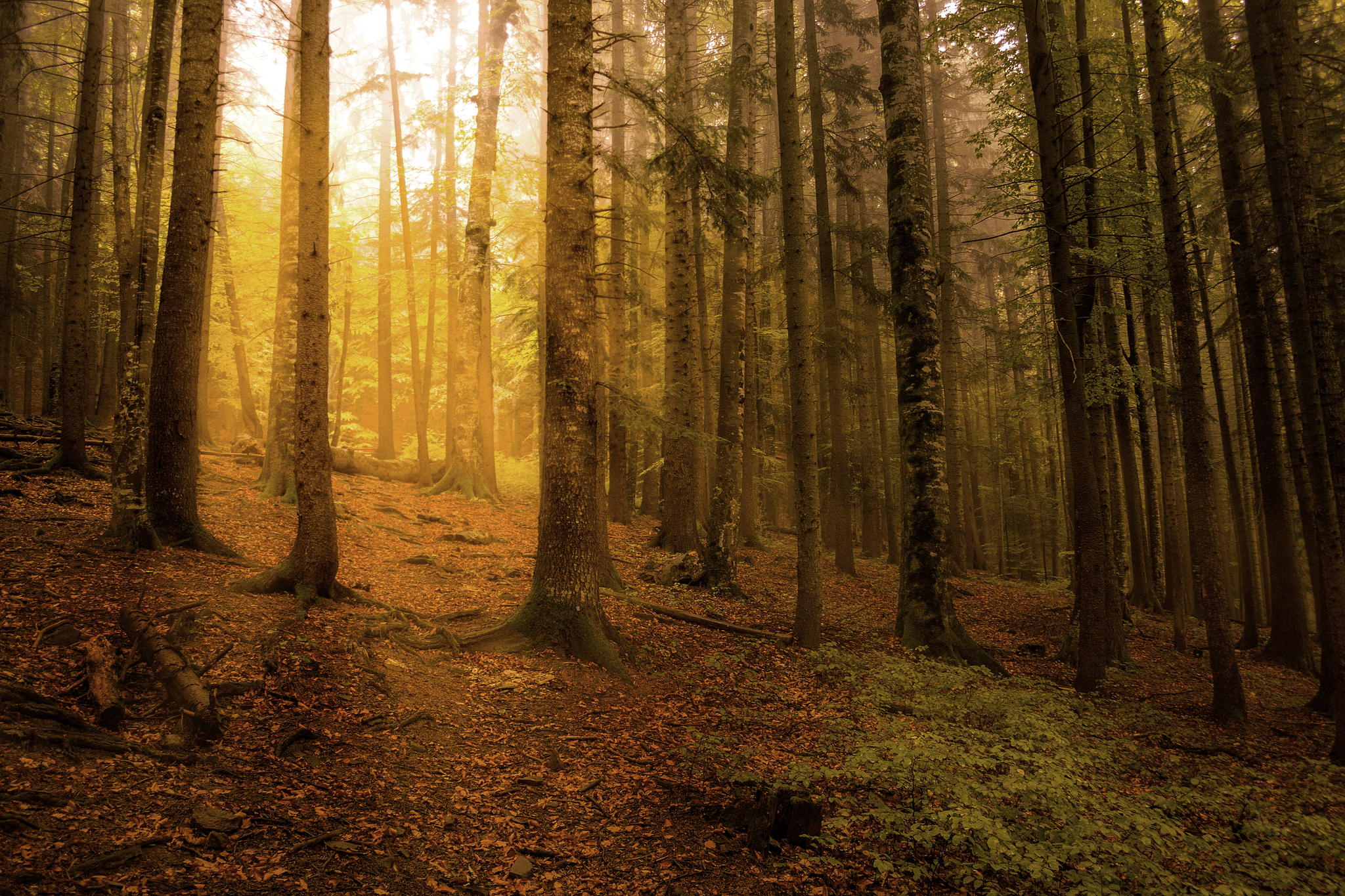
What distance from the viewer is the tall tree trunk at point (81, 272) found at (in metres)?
10.1

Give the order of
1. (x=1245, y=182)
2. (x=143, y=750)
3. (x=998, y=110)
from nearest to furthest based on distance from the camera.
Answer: (x=143, y=750) → (x=1245, y=182) → (x=998, y=110)

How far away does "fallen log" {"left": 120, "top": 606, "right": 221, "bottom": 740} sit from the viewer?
15.0ft

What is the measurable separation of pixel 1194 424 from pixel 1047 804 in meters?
5.89

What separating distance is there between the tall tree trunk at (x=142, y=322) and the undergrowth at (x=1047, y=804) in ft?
23.2

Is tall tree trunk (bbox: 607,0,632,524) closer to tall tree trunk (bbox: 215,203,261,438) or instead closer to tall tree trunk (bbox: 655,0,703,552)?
tall tree trunk (bbox: 655,0,703,552)

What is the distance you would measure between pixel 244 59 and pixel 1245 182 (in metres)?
22.2

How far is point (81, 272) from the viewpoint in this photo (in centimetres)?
1112

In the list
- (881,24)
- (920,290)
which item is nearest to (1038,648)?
(920,290)

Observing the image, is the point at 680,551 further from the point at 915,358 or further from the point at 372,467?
the point at 372,467

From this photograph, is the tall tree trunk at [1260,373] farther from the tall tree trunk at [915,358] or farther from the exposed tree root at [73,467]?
the exposed tree root at [73,467]

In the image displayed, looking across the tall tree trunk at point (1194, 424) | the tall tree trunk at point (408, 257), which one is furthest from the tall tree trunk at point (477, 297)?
the tall tree trunk at point (1194, 424)

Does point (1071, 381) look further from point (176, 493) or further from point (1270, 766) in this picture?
point (176, 493)

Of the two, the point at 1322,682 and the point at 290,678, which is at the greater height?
the point at 290,678

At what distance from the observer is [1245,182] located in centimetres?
1094
